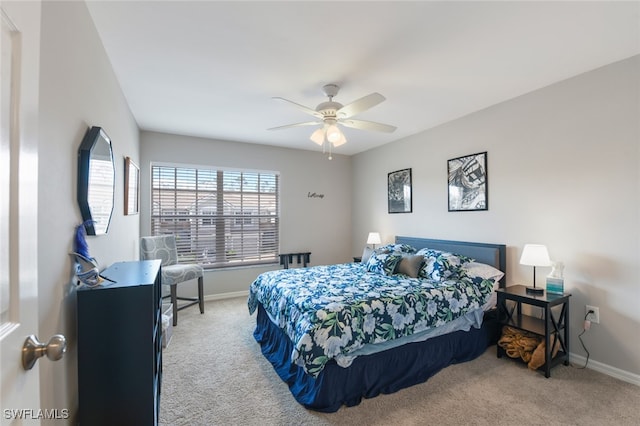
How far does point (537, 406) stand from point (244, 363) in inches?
90.8

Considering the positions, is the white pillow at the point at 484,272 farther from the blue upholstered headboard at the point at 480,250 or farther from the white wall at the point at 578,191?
the white wall at the point at 578,191

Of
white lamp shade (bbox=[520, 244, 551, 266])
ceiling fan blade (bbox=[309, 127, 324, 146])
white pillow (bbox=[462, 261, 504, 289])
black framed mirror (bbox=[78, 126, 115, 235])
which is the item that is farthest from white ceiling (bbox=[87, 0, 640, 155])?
white pillow (bbox=[462, 261, 504, 289])

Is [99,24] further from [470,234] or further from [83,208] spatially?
[470,234]

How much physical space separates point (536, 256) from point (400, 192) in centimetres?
218

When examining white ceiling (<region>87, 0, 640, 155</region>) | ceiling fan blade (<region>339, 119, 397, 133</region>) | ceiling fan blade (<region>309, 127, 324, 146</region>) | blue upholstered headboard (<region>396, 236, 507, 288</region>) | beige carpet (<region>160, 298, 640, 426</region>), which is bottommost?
beige carpet (<region>160, 298, 640, 426</region>)

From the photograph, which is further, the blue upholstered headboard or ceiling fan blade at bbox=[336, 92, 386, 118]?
the blue upholstered headboard

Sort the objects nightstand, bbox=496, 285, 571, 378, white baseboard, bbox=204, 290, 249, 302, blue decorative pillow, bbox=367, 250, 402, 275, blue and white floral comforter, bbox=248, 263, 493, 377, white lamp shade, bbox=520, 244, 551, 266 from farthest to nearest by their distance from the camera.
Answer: white baseboard, bbox=204, 290, 249, 302 → blue decorative pillow, bbox=367, 250, 402, 275 → white lamp shade, bbox=520, 244, 551, 266 → nightstand, bbox=496, 285, 571, 378 → blue and white floral comforter, bbox=248, 263, 493, 377

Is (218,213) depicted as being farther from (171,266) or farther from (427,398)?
(427,398)

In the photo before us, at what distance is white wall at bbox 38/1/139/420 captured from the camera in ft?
3.89

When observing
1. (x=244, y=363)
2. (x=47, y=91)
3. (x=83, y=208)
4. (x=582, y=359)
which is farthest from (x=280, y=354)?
(x=582, y=359)

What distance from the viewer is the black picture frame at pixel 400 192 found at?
4410mm

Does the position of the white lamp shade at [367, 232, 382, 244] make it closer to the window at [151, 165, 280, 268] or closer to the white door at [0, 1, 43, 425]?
the window at [151, 165, 280, 268]

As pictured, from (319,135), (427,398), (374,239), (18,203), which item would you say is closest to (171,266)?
(319,135)

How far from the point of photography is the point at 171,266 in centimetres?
380
